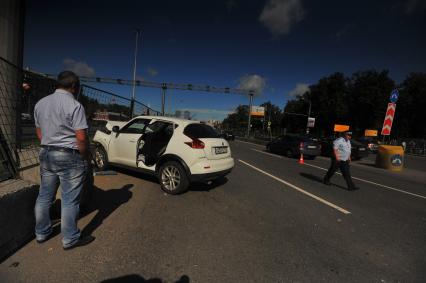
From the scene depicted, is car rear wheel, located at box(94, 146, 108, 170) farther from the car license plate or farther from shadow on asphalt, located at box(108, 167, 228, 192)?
the car license plate

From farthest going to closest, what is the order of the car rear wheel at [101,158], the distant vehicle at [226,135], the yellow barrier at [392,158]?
the yellow barrier at [392,158], the distant vehicle at [226,135], the car rear wheel at [101,158]

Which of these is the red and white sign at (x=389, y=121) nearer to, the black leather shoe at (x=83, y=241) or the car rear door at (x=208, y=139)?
the car rear door at (x=208, y=139)

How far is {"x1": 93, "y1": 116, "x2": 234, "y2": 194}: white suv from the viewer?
5.74m

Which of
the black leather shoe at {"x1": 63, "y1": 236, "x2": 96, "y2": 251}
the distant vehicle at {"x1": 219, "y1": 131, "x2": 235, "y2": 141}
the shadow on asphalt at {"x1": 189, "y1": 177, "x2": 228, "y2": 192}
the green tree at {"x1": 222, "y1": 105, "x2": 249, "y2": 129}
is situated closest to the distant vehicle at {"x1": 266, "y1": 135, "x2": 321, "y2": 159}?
the distant vehicle at {"x1": 219, "y1": 131, "x2": 235, "y2": 141}

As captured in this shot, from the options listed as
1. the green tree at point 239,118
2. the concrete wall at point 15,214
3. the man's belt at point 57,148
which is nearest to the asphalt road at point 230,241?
the concrete wall at point 15,214

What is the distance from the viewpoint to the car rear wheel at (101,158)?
7236 millimetres

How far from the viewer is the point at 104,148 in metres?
7.23

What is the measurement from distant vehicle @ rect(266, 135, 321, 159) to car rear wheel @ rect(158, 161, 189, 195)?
483 inches

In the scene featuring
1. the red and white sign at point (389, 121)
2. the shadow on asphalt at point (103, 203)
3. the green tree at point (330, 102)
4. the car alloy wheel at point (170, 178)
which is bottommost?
the shadow on asphalt at point (103, 203)

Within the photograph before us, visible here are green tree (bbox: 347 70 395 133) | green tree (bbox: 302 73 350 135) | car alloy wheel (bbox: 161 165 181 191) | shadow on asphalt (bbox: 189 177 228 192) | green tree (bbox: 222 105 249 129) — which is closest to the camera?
car alloy wheel (bbox: 161 165 181 191)

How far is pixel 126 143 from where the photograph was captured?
21.9ft

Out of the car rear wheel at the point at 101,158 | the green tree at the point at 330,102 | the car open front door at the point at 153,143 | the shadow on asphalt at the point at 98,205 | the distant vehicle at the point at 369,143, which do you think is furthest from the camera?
the green tree at the point at 330,102

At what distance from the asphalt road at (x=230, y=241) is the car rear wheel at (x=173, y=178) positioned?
214 millimetres

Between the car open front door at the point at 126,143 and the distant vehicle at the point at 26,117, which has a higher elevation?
the distant vehicle at the point at 26,117
